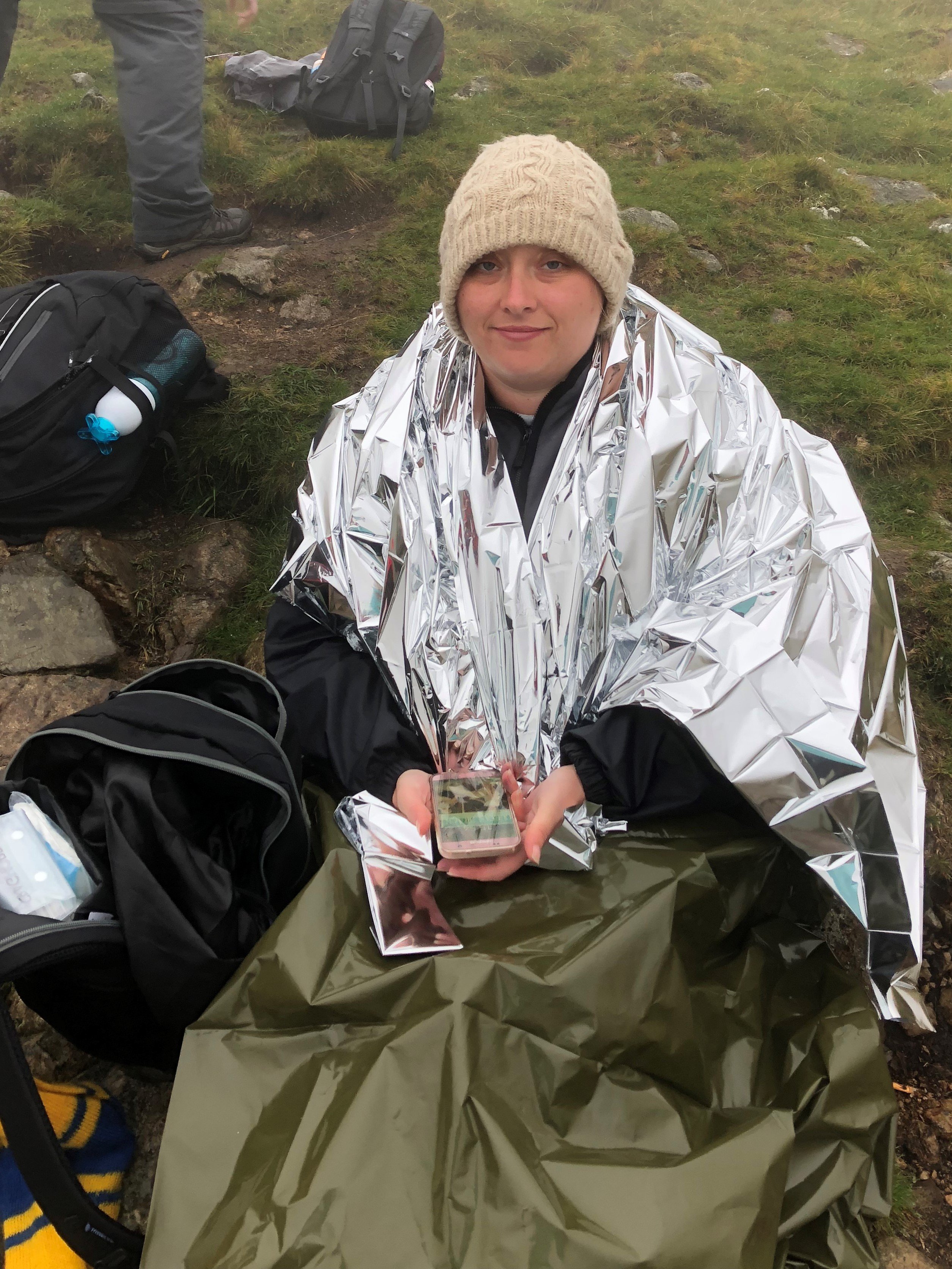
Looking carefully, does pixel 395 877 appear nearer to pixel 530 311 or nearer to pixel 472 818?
pixel 472 818

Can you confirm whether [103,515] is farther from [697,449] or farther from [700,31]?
[700,31]

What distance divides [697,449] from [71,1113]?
82.2 inches

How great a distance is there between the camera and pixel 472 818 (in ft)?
6.06

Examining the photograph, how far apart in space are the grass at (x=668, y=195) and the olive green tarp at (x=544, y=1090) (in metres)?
1.01

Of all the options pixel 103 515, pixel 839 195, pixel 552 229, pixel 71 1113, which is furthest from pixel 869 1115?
pixel 839 195

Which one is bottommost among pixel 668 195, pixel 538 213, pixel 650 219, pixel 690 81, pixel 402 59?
pixel 650 219

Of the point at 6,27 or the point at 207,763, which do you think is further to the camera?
the point at 6,27

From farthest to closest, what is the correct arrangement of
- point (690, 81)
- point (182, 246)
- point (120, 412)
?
point (690, 81)
point (182, 246)
point (120, 412)

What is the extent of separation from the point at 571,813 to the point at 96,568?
86.8 inches

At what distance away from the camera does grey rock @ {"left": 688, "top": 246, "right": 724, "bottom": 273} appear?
16.5ft

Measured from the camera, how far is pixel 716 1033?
1.70 meters

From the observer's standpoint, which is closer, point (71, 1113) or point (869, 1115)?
point (869, 1115)

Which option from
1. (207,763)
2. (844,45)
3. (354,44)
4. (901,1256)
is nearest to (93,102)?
(354,44)

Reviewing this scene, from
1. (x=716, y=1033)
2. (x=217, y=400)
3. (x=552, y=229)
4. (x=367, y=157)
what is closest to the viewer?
(x=716, y=1033)
